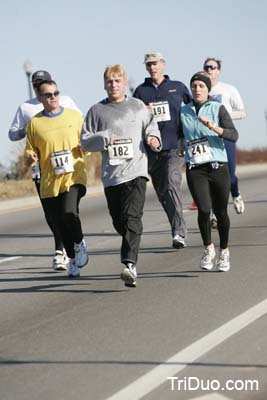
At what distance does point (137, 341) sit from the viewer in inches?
287

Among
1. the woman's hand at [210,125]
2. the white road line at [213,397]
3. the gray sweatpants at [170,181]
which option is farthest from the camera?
the gray sweatpants at [170,181]

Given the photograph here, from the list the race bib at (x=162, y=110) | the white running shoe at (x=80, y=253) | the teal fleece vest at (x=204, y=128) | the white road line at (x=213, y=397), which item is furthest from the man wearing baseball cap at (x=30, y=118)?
the white road line at (x=213, y=397)

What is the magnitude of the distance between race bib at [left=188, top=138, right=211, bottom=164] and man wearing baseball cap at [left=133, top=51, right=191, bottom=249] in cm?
171

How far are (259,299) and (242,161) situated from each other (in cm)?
3950

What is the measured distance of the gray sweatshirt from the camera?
9.51 metres

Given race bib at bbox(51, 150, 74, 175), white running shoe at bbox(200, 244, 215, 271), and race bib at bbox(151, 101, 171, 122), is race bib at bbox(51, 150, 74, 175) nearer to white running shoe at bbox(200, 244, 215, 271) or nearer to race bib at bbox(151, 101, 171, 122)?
white running shoe at bbox(200, 244, 215, 271)

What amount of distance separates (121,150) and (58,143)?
0.88 metres

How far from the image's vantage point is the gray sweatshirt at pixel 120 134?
31.2ft

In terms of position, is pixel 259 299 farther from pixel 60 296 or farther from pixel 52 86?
pixel 52 86

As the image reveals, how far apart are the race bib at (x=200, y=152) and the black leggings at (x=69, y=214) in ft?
3.69

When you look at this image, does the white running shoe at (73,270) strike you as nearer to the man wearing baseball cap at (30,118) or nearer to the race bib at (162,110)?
the man wearing baseball cap at (30,118)

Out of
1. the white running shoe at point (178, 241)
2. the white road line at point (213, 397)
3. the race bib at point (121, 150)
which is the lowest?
the white running shoe at point (178, 241)

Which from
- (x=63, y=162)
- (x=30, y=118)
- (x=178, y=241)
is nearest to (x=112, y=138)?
(x=63, y=162)

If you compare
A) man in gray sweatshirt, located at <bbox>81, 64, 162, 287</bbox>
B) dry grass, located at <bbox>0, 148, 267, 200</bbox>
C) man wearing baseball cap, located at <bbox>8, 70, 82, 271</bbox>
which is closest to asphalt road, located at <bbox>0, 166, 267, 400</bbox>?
man wearing baseball cap, located at <bbox>8, 70, 82, 271</bbox>
